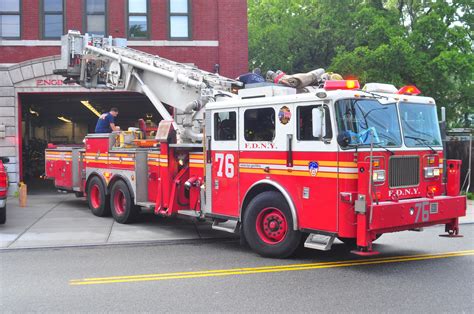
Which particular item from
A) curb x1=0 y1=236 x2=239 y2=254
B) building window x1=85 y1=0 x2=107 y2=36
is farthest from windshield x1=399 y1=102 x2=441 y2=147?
building window x1=85 y1=0 x2=107 y2=36

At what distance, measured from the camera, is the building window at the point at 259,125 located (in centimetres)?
796

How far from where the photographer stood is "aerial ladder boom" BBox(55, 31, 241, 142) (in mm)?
9773

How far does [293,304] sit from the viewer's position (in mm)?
5707

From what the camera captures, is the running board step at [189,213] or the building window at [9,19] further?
the building window at [9,19]

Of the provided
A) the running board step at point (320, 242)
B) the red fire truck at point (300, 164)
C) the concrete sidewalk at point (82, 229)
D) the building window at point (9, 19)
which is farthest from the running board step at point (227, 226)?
the building window at point (9, 19)

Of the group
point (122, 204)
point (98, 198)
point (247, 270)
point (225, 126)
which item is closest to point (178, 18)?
point (98, 198)

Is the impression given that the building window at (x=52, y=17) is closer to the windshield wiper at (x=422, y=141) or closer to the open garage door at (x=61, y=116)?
the open garage door at (x=61, y=116)

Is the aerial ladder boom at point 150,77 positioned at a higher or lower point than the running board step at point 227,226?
higher

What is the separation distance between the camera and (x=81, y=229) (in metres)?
10.8

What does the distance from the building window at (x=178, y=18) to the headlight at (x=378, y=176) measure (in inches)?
502

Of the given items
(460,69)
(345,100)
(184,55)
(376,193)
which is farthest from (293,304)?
(460,69)

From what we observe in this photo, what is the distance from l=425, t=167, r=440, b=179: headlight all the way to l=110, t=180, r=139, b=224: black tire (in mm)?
5956

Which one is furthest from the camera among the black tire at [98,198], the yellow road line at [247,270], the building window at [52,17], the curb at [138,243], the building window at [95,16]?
the building window at [95,16]

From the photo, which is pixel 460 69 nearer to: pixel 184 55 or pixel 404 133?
pixel 184 55
